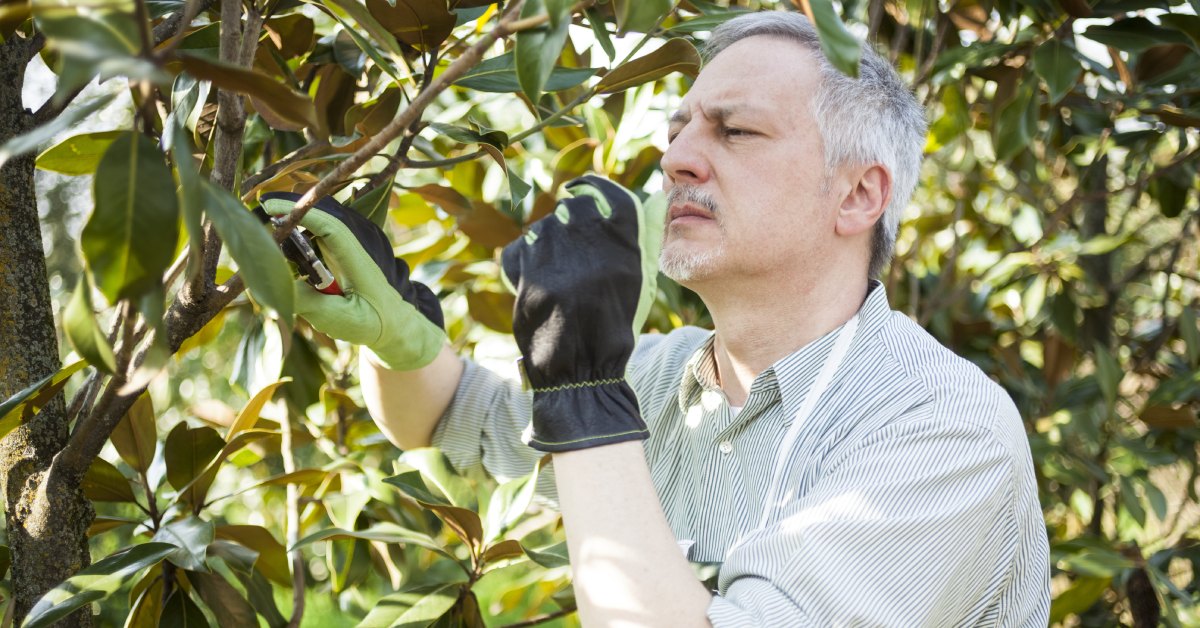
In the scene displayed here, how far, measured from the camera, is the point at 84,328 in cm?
70

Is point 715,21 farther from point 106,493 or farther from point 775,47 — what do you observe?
point 106,493

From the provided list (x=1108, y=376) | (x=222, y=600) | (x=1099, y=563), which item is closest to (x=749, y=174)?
(x=222, y=600)

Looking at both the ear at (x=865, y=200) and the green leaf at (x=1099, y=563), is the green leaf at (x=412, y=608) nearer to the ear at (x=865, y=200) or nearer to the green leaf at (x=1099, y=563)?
the ear at (x=865, y=200)

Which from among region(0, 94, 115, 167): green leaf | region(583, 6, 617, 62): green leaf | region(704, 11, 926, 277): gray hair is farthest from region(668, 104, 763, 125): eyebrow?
region(0, 94, 115, 167): green leaf

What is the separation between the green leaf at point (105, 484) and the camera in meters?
1.31

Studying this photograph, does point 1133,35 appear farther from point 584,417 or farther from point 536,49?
point 536,49

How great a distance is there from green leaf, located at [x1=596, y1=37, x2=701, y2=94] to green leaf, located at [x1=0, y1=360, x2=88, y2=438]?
0.67 meters

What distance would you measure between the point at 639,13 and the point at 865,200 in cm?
95

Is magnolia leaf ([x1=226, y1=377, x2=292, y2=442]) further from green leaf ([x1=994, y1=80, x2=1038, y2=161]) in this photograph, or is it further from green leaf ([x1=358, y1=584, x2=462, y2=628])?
green leaf ([x1=994, y1=80, x2=1038, y2=161])

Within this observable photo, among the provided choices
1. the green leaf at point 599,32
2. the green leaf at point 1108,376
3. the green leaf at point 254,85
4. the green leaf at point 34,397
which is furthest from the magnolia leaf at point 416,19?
the green leaf at point 1108,376

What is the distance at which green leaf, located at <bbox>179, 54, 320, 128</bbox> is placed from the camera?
708 millimetres

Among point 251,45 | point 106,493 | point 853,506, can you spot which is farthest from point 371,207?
point 853,506

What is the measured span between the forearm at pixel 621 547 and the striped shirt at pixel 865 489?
0.17 feet

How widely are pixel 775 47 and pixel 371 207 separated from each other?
711 millimetres
